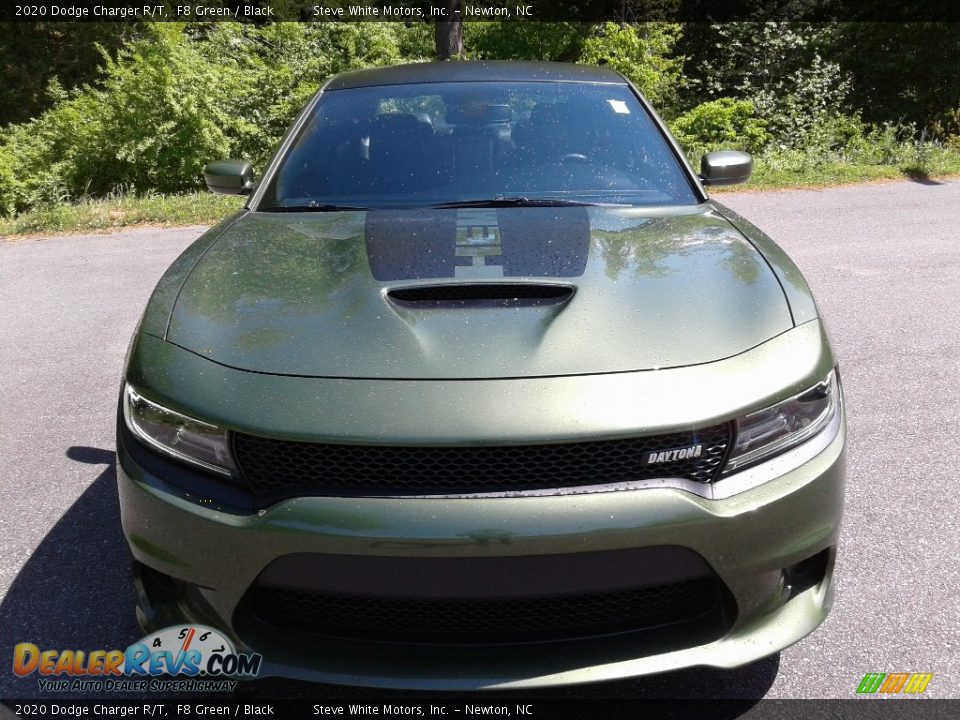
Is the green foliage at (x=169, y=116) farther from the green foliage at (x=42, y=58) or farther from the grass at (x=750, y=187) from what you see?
the green foliage at (x=42, y=58)

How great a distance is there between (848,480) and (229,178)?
2.80 meters

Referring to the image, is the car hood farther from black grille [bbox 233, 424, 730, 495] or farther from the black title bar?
the black title bar

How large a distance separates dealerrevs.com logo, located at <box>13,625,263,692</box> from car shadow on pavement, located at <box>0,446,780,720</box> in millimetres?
38

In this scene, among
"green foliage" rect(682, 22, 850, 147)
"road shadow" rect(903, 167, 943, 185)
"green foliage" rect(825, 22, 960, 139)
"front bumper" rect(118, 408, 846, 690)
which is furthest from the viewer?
"green foliage" rect(825, 22, 960, 139)

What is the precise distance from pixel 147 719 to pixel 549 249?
5.31 feet

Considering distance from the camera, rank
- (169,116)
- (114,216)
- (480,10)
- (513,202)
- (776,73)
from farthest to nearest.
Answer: (480,10) → (776,73) → (169,116) → (114,216) → (513,202)

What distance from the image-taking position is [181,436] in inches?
73.5

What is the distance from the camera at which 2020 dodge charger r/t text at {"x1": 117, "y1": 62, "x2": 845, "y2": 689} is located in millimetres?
1706

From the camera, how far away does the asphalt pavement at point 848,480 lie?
7.54ft

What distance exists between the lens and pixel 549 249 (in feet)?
7.81

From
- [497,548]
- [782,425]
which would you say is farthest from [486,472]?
[782,425]

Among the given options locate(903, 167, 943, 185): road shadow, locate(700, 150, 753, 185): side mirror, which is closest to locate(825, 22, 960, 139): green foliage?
locate(903, 167, 943, 185): road shadow

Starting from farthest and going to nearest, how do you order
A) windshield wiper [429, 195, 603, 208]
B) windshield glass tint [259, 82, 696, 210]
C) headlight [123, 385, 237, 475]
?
windshield glass tint [259, 82, 696, 210]
windshield wiper [429, 195, 603, 208]
headlight [123, 385, 237, 475]

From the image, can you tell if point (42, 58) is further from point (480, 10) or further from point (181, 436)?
point (181, 436)
